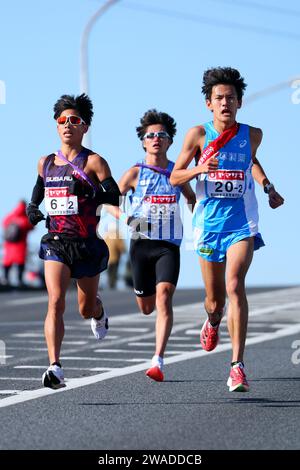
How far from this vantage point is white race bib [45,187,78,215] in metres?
9.98

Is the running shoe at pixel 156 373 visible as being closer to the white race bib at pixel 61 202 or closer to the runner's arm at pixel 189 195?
the white race bib at pixel 61 202

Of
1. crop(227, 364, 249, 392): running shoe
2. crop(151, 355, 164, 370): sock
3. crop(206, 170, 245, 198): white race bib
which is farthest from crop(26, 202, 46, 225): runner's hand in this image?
crop(227, 364, 249, 392): running shoe

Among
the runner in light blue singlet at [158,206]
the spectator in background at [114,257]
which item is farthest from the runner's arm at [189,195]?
the spectator in background at [114,257]

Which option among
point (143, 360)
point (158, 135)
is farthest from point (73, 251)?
point (143, 360)

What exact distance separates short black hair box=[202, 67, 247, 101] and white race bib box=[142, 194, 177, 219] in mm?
1389

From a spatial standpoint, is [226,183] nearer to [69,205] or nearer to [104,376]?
[69,205]

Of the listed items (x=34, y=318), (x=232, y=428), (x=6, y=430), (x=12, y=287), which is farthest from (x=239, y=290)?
(x=12, y=287)

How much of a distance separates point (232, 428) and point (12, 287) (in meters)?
25.4

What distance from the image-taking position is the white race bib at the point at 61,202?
998cm

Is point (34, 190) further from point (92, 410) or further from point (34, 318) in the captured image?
point (34, 318)

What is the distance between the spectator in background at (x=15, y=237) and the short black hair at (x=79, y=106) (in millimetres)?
19994

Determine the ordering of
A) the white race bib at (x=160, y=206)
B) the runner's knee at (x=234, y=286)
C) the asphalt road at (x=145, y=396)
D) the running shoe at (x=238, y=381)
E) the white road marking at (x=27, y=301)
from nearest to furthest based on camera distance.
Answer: the asphalt road at (x=145, y=396) → the running shoe at (x=238, y=381) → the runner's knee at (x=234, y=286) → the white race bib at (x=160, y=206) → the white road marking at (x=27, y=301)
